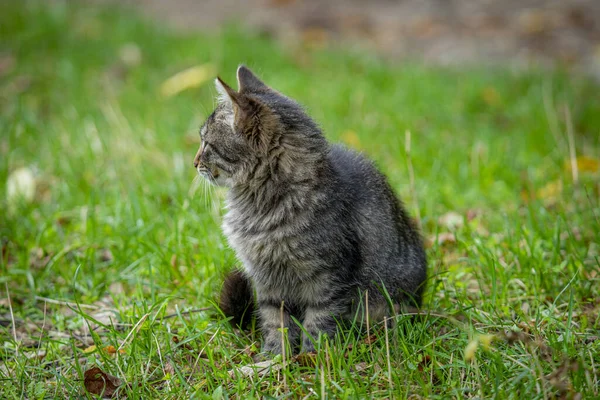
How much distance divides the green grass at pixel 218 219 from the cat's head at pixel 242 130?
2.14 ft

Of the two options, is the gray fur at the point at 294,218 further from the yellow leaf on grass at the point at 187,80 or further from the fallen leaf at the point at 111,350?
the yellow leaf on grass at the point at 187,80

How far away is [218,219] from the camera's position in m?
3.75

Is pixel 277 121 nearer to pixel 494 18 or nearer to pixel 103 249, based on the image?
pixel 103 249

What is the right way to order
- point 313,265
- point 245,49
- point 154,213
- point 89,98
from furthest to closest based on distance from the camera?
point 245,49 < point 89,98 < point 154,213 < point 313,265

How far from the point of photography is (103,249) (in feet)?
11.8

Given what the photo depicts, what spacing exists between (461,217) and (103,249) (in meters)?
2.21

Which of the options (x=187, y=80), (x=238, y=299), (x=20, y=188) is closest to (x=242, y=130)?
(x=238, y=299)

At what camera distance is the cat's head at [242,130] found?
258 centimetres

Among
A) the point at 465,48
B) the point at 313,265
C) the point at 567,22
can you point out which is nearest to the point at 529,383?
the point at 313,265

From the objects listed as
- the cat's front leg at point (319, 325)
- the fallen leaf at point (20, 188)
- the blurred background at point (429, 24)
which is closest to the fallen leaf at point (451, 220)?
the cat's front leg at point (319, 325)

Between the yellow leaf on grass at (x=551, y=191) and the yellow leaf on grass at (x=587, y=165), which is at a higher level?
the yellow leaf on grass at (x=587, y=165)

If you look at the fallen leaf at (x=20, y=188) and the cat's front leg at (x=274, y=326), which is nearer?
the cat's front leg at (x=274, y=326)

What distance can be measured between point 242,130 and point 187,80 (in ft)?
12.0

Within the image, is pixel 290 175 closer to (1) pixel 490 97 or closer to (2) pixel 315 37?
(1) pixel 490 97
